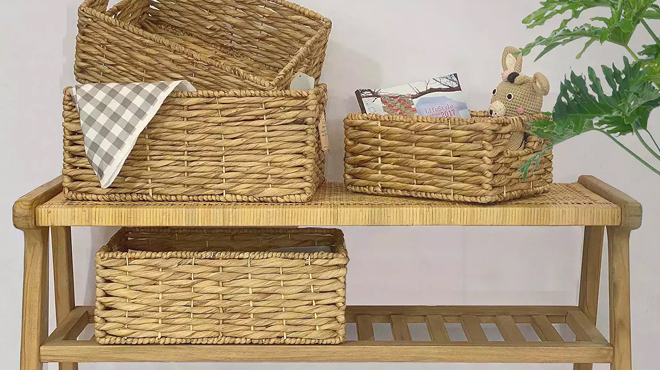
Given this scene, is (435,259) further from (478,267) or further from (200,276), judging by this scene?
(200,276)

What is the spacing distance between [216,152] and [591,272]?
0.98 m

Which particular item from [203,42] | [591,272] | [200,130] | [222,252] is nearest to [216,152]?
[200,130]

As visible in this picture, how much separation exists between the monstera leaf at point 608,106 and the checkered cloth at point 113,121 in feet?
2.36

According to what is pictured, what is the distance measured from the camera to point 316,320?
56.8 inches

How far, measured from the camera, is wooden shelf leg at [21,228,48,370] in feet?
4.65

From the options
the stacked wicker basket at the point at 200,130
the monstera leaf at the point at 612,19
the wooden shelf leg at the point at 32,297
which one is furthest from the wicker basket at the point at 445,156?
the wooden shelf leg at the point at 32,297

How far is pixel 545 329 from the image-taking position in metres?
1.69

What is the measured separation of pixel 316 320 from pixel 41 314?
0.55 m

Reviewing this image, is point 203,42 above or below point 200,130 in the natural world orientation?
above

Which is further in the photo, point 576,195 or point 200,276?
point 576,195

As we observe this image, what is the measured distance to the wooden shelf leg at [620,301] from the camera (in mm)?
1426

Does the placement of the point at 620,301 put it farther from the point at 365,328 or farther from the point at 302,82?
the point at 302,82

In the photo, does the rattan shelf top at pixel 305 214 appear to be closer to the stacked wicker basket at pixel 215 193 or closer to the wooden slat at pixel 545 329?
the stacked wicker basket at pixel 215 193

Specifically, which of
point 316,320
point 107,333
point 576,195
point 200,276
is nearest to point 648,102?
point 576,195
